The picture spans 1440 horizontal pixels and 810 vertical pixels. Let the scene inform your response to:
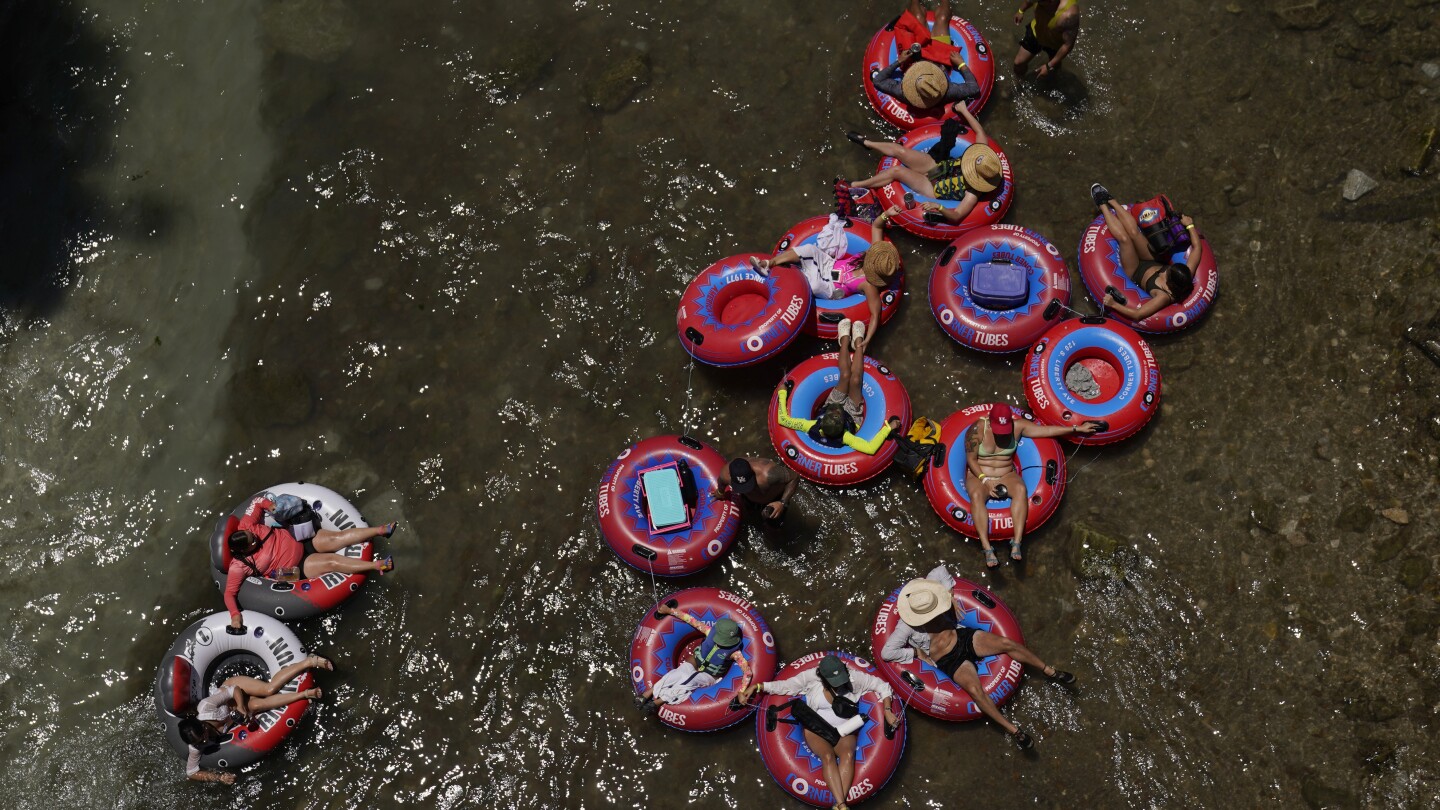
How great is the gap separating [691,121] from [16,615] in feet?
26.1

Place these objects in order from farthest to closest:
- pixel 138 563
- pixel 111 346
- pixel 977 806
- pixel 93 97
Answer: pixel 93 97 < pixel 111 346 < pixel 138 563 < pixel 977 806

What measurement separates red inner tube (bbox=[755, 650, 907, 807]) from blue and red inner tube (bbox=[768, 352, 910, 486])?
1591 millimetres

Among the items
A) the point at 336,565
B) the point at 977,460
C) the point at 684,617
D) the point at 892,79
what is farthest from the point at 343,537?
the point at 892,79

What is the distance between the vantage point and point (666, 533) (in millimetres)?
8148

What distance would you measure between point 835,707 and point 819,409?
2632 mm

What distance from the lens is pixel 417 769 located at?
319 inches

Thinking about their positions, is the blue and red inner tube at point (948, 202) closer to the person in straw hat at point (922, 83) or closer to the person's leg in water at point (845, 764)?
the person in straw hat at point (922, 83)

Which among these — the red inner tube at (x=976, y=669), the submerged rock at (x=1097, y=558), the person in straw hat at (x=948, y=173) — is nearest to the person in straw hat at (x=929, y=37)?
the person in straw hat at (x=948, y=173)

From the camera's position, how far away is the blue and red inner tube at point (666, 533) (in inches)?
319

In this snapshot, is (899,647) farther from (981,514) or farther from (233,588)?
(233,588)

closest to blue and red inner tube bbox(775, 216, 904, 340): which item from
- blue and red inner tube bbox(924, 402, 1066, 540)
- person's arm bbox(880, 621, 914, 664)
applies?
blue and red inner tube bbox(924, 402, 1066, 540)

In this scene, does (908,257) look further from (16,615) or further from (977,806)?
(16,615)

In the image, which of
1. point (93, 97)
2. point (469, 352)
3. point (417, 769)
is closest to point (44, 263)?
point (93, 97)

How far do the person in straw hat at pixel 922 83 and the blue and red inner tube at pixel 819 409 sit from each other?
2.79 metres
